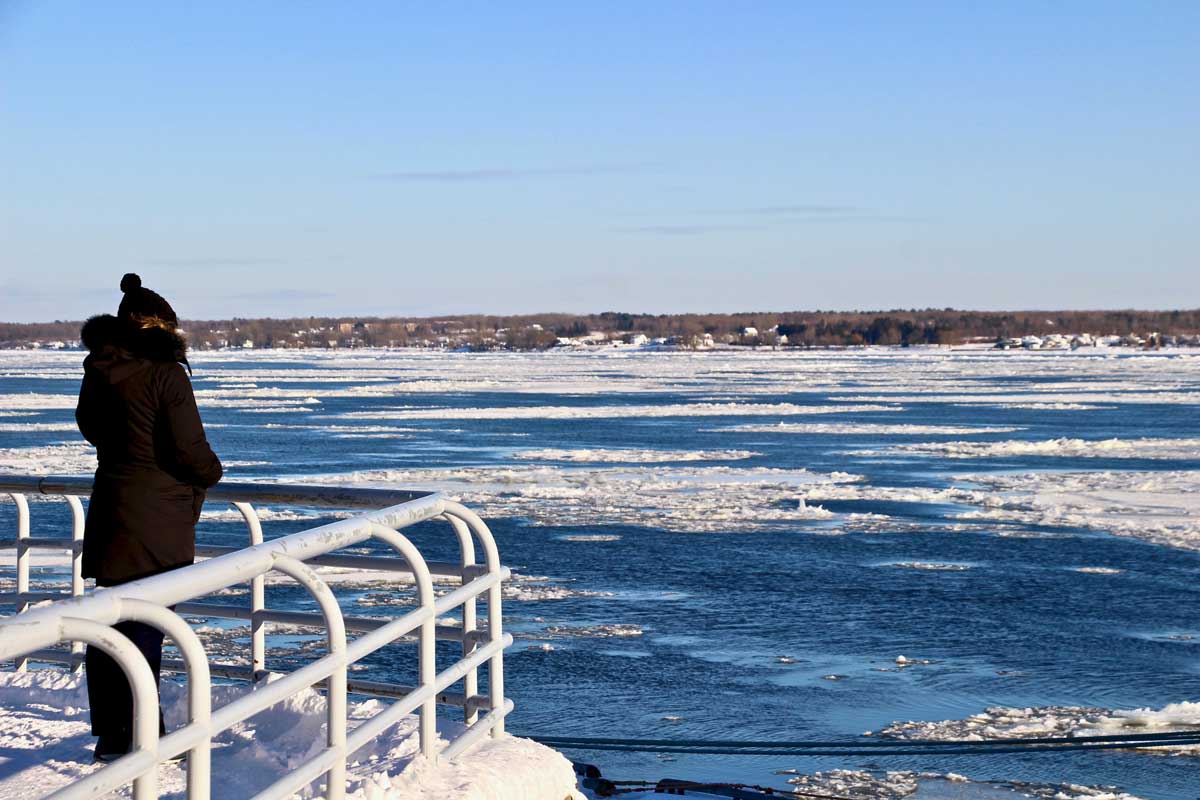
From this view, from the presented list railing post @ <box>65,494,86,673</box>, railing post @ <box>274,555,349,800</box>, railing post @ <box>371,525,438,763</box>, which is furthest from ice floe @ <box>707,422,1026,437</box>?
railing post @ <box>274,555,349,800</box>

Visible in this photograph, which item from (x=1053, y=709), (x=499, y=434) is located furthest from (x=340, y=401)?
(x=1053, y=709)

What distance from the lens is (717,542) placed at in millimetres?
14250

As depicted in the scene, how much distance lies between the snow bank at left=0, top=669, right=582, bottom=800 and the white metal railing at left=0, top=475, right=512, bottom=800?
105 millimetres

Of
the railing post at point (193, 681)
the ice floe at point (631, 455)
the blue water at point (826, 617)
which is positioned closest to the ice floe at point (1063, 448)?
the blue water at point (826, 617)

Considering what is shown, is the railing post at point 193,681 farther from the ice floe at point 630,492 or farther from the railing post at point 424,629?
the ice floe at point 630,492

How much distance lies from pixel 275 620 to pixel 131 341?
3.74 feet

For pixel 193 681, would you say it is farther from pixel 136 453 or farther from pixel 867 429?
pixel 867 429

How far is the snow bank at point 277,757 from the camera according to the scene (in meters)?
3.74

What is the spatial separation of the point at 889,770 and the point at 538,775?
349 cm

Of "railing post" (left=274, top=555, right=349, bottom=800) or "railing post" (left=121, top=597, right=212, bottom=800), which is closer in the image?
"railing post" (left=121, top=597, right=212, bottom=800)

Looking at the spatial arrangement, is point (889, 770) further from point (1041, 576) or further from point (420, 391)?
point (420, 391)

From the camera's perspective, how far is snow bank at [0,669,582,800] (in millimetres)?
3736

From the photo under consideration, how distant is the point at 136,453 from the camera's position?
3.78 metres

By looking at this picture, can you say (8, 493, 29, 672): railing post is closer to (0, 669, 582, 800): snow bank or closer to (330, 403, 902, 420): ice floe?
(0, 669, 582, 800): snow bank
